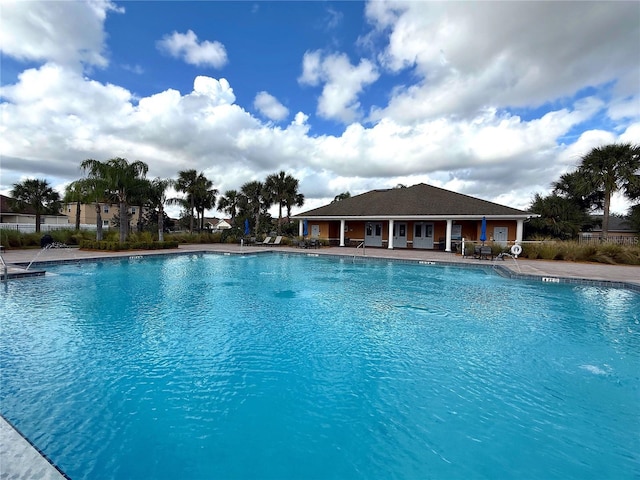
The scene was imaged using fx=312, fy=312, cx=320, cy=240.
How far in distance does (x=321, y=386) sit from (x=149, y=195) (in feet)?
78.1

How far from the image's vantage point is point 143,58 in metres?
14.3

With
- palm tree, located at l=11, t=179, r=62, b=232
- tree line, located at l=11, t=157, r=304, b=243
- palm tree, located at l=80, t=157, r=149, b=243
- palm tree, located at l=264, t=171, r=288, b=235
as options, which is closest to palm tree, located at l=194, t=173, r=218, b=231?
tree line, located at l=11, t=157, r=304, b=243

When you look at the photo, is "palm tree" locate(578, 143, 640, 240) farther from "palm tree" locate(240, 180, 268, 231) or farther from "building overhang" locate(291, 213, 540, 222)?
"palm tree" locate(240, 180, 268, 231)

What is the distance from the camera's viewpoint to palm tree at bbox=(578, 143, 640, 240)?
63.2ft

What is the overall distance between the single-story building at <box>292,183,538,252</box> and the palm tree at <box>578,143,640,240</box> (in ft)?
16.2

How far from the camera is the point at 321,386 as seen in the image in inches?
168

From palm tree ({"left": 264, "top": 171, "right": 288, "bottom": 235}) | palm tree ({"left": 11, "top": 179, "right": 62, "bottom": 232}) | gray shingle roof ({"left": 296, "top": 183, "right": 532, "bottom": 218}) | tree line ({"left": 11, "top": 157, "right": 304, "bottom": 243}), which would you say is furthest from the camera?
palm tree ({"left": 264, "top": 171, "right": 288, "bottom": 235})

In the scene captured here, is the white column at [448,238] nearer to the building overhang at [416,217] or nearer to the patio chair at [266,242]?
the building overhang at [416,217]

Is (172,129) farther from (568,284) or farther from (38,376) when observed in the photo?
(568,284)

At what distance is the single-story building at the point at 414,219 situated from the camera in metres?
21.2

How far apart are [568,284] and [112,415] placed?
13.8 m

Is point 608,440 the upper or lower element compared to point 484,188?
lower

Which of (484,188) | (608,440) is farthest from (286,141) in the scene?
(484,188)

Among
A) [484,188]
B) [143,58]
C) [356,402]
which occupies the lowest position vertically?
[356,402]
